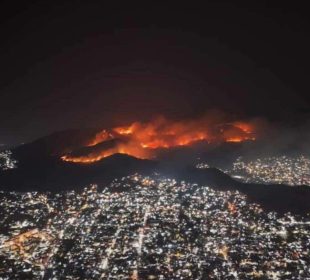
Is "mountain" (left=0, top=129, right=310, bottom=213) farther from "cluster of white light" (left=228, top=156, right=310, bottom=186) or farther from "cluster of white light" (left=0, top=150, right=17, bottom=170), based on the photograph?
"cluster of white light" (left=228, top=156, right=310, bottom=186)

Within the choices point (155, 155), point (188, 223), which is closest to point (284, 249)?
point (188, 223)

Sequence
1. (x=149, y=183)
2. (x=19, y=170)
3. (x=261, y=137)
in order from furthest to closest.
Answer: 1. (x=261, y=137)
2. (x=19, y=170)
3. (x=149, y=183)

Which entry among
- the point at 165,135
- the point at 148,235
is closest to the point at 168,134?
the point at 165,135

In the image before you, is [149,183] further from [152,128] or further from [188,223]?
[152,128]

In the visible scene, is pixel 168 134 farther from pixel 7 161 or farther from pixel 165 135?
pixel 7 161

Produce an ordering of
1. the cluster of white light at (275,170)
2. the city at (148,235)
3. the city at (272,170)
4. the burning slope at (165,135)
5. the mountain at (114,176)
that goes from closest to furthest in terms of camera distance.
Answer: the city at (148,235), the mountain at (114,176), the city at (272,170), the cluster of white light at (275,170), the burning slope at (165,135)

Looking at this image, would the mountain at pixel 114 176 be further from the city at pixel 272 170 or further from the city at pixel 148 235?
the city at pixel 272 170

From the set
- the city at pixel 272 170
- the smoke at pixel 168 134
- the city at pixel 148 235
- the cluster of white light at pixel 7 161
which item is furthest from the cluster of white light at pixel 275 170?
the cluster of white light at pixel 7 161
